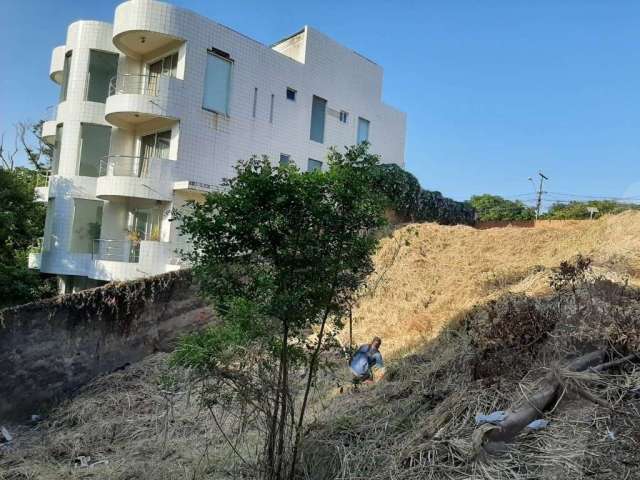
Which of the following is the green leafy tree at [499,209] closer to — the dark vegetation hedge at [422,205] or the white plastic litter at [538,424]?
the dark vegetation hedge at [422,205]

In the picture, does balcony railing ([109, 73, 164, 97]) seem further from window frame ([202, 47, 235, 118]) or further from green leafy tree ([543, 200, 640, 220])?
green leafy tree ([543, 200, 640, 220])

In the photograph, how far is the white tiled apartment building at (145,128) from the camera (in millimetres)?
A: 14375

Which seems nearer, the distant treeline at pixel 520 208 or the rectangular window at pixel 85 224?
the rectangular window at pixel 85 224

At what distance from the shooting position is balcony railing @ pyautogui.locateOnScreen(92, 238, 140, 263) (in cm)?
1469

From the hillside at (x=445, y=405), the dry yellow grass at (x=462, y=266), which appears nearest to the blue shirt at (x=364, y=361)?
the hillside at (x=445, y=405)

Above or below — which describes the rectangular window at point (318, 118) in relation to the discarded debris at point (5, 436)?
above

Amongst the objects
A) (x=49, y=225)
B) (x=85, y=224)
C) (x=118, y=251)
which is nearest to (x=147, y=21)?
(x=85, y=224)

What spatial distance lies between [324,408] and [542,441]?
328 cm

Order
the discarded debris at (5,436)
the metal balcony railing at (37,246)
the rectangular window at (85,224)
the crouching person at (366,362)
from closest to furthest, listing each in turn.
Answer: the crouching person at (366,362) < the discarded debris at (5,436) < the rectangular window at (85,224) < the metal balcony railing at (37,246)

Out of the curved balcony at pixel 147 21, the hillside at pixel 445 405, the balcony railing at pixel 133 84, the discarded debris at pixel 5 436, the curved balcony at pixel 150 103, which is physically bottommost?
the discarded debris at pixel 5 436

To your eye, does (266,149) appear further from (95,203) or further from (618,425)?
(618,425)

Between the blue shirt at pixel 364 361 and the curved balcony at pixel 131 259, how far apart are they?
7307mm

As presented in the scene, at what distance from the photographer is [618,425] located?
16.3 feet

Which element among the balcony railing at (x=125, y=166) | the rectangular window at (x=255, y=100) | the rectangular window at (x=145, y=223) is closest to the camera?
the rectangular window at (x=145, y=223)
